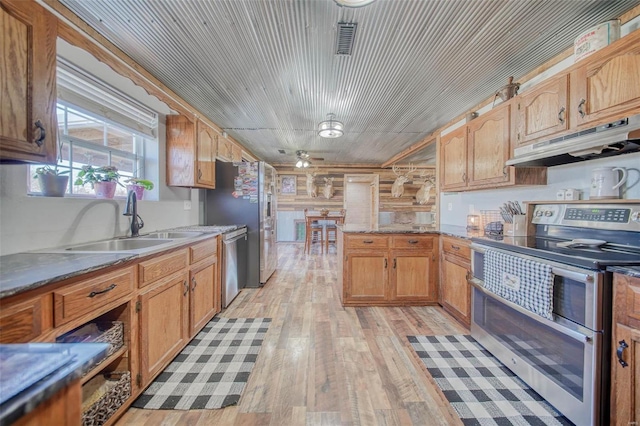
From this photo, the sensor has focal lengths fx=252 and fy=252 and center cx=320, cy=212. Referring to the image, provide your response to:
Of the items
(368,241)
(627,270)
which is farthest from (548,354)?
(368,241)

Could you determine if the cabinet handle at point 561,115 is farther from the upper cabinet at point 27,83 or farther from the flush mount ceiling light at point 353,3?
the upper cabinet at point 27,83

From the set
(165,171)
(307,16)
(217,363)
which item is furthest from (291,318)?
(307,16)

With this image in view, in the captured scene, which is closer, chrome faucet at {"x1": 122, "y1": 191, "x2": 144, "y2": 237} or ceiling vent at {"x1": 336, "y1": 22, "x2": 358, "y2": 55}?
ceiling vent at {"x1": 336, "y1": 22, "x2": 358, "y2": 55}

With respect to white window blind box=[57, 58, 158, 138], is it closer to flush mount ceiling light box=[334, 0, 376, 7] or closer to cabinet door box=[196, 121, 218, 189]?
cabinet door box=[196, 121, 218, 189]

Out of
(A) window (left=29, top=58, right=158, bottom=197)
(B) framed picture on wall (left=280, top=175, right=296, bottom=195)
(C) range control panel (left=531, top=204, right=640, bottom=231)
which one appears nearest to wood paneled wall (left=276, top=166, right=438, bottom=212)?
(B) framed picture on wall (left=280, top=175, right=296, bottom=195)

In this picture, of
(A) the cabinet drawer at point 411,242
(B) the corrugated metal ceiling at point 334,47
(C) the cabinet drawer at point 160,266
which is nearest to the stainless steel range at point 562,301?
(A) the cabinet drawer at point 411,242

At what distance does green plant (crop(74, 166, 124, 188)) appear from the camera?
1.78 m

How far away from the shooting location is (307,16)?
5.30ft

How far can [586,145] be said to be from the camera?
4.83 ft

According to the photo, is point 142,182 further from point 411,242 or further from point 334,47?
point 411,242

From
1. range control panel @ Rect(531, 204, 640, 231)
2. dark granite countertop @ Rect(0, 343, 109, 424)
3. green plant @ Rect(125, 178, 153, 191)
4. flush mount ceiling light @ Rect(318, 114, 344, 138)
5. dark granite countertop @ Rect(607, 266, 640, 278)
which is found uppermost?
flush mount ceiling light @ Rect(318, 114, 344, 138)

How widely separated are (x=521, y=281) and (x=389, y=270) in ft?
4.56

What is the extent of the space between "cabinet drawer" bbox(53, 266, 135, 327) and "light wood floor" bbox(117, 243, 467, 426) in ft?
2.39

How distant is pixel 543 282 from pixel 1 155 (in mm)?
2706
